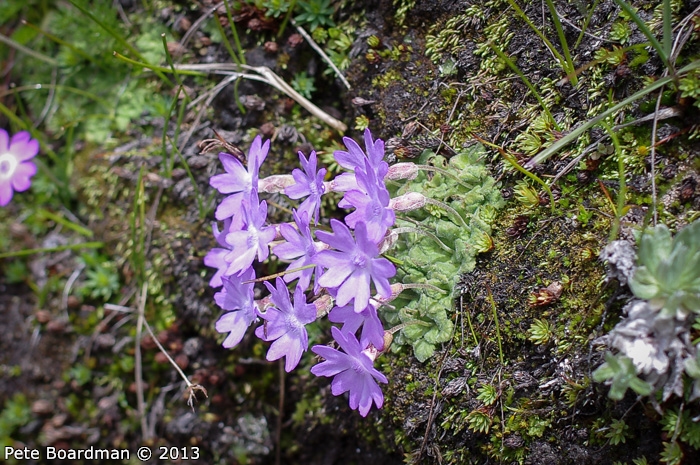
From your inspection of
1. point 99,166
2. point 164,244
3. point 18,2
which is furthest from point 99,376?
point 18,2

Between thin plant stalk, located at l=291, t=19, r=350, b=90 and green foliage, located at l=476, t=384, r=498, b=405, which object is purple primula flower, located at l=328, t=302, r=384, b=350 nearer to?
green foliage, located at l=476, t=384, r=498, b=405

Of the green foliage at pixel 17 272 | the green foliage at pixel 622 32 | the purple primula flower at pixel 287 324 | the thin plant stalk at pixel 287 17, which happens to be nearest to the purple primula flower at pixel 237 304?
the purple primula flower at pixel 287 324

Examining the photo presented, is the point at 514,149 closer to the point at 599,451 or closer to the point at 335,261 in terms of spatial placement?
the point at 335,261

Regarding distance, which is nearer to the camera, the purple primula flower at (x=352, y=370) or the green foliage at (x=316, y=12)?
the purple primula flower at (x=352, y=370)

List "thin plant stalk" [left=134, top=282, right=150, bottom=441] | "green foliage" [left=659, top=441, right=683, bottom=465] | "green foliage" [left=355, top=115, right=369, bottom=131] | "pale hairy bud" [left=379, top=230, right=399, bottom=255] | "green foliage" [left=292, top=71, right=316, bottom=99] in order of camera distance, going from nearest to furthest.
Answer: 1. "green foliage" [left=659, top=441, right=683, bottom=465]
2. "pale hairy bud" [left=379, top=230, right=399, bottom=255]
3. "green foliage" [left=355, top=115, right=369, bottom=131]
4. "green foliage" [left=292, top=71, right=316, bottom=99]
5. "thin plant stalk" [left=134, top=282, right=150, bottom=441]

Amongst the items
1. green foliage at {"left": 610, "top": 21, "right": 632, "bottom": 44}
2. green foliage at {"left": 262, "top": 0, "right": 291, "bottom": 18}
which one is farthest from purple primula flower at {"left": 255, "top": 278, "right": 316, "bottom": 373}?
green foliage at {"left": 262, "top": 0, "right": 291, "bottom": 18}

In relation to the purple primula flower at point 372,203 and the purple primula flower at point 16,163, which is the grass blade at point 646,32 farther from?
the purple primula flower at point 16,163

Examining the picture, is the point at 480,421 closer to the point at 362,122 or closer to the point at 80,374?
the point at 362,122
